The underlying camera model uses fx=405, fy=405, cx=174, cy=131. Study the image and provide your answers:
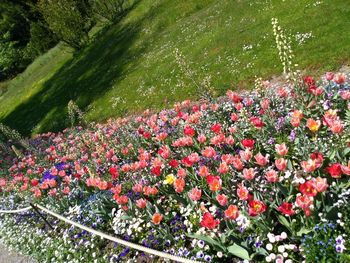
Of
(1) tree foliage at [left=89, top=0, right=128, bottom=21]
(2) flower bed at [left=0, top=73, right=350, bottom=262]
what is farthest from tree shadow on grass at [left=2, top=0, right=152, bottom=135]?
(2) flower bed at [left=0, top=73, right=350, bottom=262]

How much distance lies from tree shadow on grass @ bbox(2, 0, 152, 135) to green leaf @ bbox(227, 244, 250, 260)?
724 inches

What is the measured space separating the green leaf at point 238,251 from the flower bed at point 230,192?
1 cm

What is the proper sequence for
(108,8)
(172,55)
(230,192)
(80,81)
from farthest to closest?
(108,8)
(80,81)
(172,55)
(230,192)

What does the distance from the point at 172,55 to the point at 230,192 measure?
15770mm

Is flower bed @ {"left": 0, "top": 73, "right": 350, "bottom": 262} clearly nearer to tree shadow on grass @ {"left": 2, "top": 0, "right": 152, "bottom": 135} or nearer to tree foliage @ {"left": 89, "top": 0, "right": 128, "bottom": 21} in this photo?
tree shadow on grass @ {"left": 2, "top": 0, "right": 152, "bottom": 135}

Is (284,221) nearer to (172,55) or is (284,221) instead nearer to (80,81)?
(172,55)

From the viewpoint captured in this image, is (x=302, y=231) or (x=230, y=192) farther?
(x=230, y=192)

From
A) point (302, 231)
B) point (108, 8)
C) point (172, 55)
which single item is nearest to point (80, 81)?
point (172, 55)

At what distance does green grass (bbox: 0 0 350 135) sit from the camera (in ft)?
48.1

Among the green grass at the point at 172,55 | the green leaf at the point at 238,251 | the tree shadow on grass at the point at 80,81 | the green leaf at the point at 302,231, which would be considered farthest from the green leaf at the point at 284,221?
the tree shadow on grass at the point at 80,81

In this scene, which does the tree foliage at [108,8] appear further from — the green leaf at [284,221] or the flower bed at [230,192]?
the green leaf at [284,221]

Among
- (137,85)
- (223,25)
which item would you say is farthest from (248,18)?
(137,85)

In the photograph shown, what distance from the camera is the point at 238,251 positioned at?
543 centimetres

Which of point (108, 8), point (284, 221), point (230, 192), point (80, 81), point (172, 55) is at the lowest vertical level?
point (80, 81)
